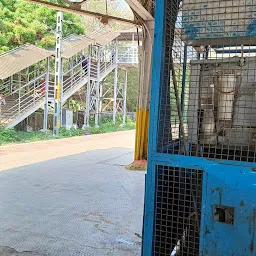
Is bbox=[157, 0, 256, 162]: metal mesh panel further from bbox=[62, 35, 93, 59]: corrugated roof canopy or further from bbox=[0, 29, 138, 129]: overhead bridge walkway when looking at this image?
bbox=[62, 35, 93, 59]: corrugated roof canopy

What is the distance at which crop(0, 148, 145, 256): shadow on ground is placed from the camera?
154 inches

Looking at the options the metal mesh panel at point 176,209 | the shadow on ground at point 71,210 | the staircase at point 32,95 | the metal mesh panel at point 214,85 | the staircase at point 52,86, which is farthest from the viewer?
the staircase at point 52,86

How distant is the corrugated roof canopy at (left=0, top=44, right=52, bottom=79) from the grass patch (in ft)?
8.99

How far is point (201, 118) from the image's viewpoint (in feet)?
8.08

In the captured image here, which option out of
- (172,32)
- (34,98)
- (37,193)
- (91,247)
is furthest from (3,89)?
(172,32)

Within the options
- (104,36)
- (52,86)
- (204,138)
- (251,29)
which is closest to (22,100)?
(52,86)

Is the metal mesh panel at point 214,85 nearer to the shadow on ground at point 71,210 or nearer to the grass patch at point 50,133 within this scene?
the shadow on ground at point 71,210

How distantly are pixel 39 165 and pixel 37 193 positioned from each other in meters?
3.33

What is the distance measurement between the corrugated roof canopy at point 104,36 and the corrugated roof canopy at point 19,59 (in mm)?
4726

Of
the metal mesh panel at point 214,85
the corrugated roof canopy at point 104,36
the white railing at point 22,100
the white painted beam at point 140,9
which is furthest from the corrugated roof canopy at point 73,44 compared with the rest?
the metal mesh panel at point 214,85

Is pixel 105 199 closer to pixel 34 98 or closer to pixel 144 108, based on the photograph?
pixel 144 108

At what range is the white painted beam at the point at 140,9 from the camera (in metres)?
7.78

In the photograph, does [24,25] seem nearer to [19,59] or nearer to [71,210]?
[19,59]

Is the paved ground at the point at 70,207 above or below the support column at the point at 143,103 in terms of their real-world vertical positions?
below
